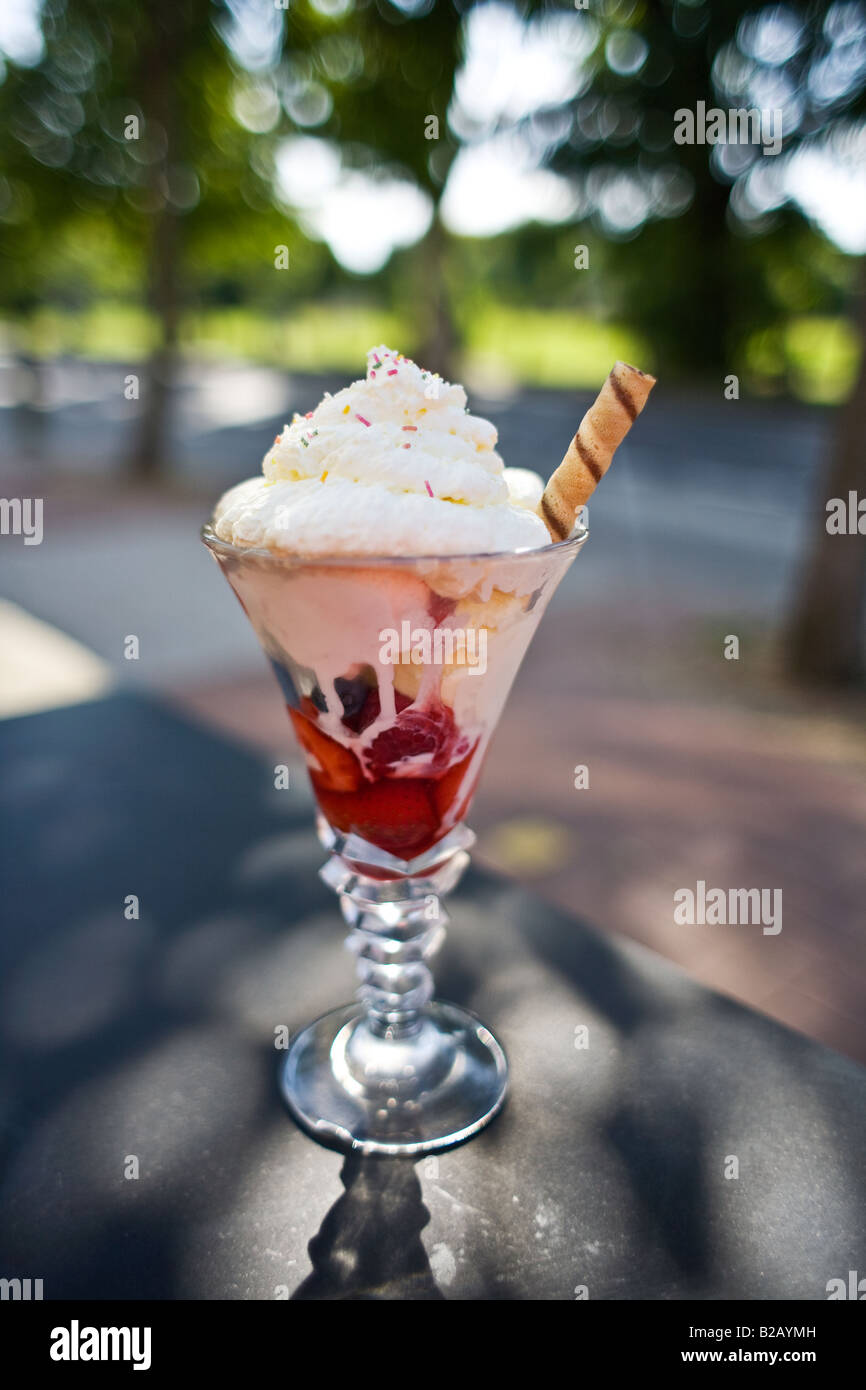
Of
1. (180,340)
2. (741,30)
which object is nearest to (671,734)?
(741,30)

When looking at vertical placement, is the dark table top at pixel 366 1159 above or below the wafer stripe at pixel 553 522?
below

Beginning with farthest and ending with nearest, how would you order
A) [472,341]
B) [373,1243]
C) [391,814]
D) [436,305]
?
[472,341], [436,305], [391,814], [373,1243]

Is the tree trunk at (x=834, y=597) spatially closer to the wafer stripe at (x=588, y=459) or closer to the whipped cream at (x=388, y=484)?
the whipped cream at (x=388, y=484)

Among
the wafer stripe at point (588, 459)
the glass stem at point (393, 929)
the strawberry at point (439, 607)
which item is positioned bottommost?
the glass stem at point (393, 929)

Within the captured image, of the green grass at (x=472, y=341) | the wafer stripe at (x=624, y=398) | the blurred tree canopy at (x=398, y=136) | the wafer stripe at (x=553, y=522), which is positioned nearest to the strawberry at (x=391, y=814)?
the wafer stripe at (x=553, y=522)

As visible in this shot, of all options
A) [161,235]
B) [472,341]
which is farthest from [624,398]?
[472,341]

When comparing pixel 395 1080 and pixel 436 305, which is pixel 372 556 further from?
pixel 436 305
